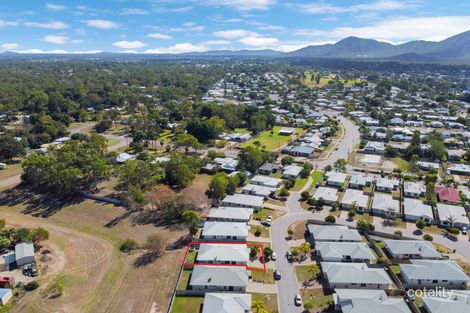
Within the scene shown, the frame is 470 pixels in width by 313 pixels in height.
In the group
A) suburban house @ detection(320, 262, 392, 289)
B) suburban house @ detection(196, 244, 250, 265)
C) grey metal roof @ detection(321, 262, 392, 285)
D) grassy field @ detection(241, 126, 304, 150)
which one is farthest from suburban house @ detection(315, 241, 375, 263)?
grassy field @ detection(241, 126, 304, 150)

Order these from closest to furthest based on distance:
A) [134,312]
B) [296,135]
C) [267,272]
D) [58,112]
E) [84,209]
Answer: [134,312] → [267,272] → [84,209] → [296,135] → [58,112]

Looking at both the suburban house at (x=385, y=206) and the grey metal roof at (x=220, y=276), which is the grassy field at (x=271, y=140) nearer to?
the suburban house at (x=385, y=206)

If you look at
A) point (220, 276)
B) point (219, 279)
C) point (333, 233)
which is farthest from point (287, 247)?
point (219, 279)

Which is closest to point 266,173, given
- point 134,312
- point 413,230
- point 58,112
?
point 413,230

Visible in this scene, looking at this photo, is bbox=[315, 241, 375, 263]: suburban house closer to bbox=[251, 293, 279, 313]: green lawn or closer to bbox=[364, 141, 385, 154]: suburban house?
Result: bbox=[251, 293, 279, 313]: green lawn

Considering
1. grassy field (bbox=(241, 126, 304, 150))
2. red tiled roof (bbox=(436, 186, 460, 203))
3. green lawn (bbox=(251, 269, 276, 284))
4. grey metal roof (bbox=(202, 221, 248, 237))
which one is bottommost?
green lawn (bbox=(251, 269, 276, 284))

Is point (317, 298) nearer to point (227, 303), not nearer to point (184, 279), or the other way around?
point (227, 303)

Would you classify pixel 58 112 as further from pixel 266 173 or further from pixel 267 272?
pixel 267 272
